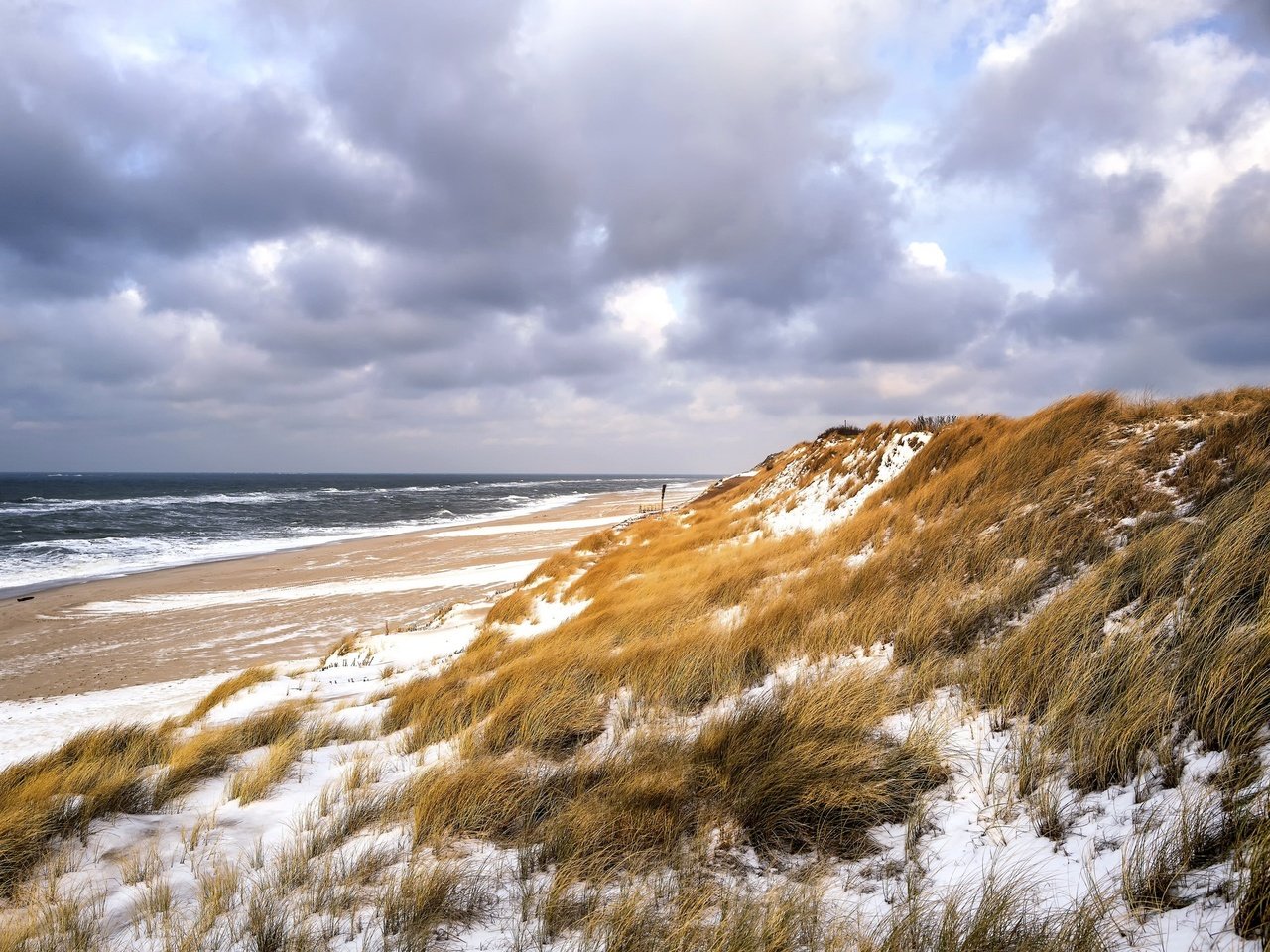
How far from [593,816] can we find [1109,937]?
2.31 meters

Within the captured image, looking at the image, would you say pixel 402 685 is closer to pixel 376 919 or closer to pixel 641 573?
pixel 376 919

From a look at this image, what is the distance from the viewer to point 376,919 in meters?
2.79

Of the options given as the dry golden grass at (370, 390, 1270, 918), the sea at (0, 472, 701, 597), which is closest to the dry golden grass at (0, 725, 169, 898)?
the dry golden grass at (370, 390, 1270, 918)

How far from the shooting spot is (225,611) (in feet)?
57.4

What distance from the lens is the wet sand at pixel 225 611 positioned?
12820mm

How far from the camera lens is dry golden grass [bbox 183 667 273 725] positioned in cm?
774

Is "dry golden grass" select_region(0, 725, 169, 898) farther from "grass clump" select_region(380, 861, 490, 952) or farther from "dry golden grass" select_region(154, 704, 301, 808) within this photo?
"grass clump" select_region(380, 861, 490, 952)

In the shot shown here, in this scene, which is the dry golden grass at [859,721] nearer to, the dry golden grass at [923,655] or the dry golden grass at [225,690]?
the dry golden grass at [923,655]

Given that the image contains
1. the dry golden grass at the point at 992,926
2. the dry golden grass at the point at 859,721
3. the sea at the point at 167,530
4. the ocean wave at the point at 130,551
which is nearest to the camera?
the dry golden grass at the point at 992,926

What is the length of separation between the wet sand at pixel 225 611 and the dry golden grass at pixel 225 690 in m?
3.70

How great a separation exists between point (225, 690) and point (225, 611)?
10.7 m

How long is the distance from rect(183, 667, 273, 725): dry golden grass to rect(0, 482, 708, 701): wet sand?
3.70 m

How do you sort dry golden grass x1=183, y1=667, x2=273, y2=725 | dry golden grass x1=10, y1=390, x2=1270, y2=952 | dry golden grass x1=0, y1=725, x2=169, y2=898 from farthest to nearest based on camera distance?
1. dry golden grass x1=183, y1=667, x2=273, y2=725
2. dry golden grass x1=0, y1=725, x2=169, y2=898
3. dry golden grass x1=10, y1=390, x2=1270, y2=952

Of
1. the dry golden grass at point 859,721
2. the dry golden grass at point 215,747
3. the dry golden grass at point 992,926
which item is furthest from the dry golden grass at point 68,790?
the dry golden grass at point 992,926
